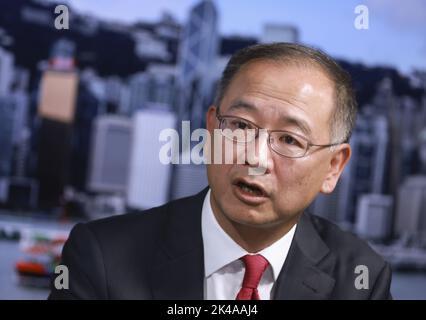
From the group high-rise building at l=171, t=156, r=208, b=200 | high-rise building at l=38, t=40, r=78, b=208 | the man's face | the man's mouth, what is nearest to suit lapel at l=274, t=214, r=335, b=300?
the man's face

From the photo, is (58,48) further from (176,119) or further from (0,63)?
(176,119)

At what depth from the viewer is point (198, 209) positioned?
1208 mm

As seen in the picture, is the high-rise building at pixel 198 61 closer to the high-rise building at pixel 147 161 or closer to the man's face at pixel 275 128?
the high-rise building at pixel 147 161

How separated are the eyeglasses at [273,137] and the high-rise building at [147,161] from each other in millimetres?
898

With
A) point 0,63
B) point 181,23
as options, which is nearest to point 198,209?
point 181,23

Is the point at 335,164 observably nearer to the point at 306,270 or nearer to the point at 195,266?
the point at 306,270

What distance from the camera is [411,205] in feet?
7.36

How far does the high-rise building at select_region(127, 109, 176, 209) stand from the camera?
1.98 metres

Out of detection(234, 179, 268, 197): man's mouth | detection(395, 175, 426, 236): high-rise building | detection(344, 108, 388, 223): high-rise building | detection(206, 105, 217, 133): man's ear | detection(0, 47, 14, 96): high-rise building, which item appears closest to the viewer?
detection(234, 179, 268, 197): man's mouth

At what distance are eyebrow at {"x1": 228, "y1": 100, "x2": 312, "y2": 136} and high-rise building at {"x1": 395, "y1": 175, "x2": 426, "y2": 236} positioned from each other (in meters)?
1.29

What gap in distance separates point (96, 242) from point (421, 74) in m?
1.46

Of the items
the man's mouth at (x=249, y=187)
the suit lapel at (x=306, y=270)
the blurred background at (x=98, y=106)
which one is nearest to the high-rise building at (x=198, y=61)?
the blurred background at (x=98, y=106)

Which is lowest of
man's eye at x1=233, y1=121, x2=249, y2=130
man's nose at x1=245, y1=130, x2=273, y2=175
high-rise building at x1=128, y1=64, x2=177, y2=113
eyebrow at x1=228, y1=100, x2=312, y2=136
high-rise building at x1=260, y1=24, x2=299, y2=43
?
man's nose at x1=245, y1=130, x2=273, y2=175

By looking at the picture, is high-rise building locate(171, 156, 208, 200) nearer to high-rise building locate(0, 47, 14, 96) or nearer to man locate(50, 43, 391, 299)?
man locate(50, 43, 391, 299)
